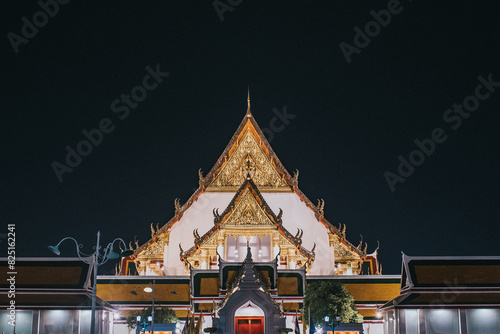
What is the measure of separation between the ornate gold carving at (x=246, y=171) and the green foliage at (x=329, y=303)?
12350mm

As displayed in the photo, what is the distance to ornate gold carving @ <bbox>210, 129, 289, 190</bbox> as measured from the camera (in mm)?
33844

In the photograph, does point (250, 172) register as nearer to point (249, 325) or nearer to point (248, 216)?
point (248, 216)

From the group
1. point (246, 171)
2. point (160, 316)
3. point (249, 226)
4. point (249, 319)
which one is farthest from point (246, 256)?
point (246, 171)

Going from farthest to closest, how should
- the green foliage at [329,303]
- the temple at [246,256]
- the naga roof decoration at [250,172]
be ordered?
the naga roof decoration at [250,172]
the temple at [246,256]
the green foliage at [329,303]

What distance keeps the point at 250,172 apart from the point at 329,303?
44.5 feet

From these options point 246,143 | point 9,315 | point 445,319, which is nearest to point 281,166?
point 246,143

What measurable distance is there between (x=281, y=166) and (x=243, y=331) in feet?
47.0

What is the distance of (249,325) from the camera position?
21875mm

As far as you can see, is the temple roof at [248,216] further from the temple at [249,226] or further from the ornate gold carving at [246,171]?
the ornate gold carving at [246,171]

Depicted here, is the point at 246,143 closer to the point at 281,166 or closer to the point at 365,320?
the point at 281,166

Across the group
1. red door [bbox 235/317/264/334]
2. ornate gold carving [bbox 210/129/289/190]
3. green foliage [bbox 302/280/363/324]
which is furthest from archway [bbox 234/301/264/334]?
ornate gold carving [bbox 210/129/289/190]

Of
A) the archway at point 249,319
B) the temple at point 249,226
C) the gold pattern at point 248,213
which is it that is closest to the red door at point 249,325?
the archway at point 249,319

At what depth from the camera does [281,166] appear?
3488cm

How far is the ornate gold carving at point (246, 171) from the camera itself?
33844 millimetres
